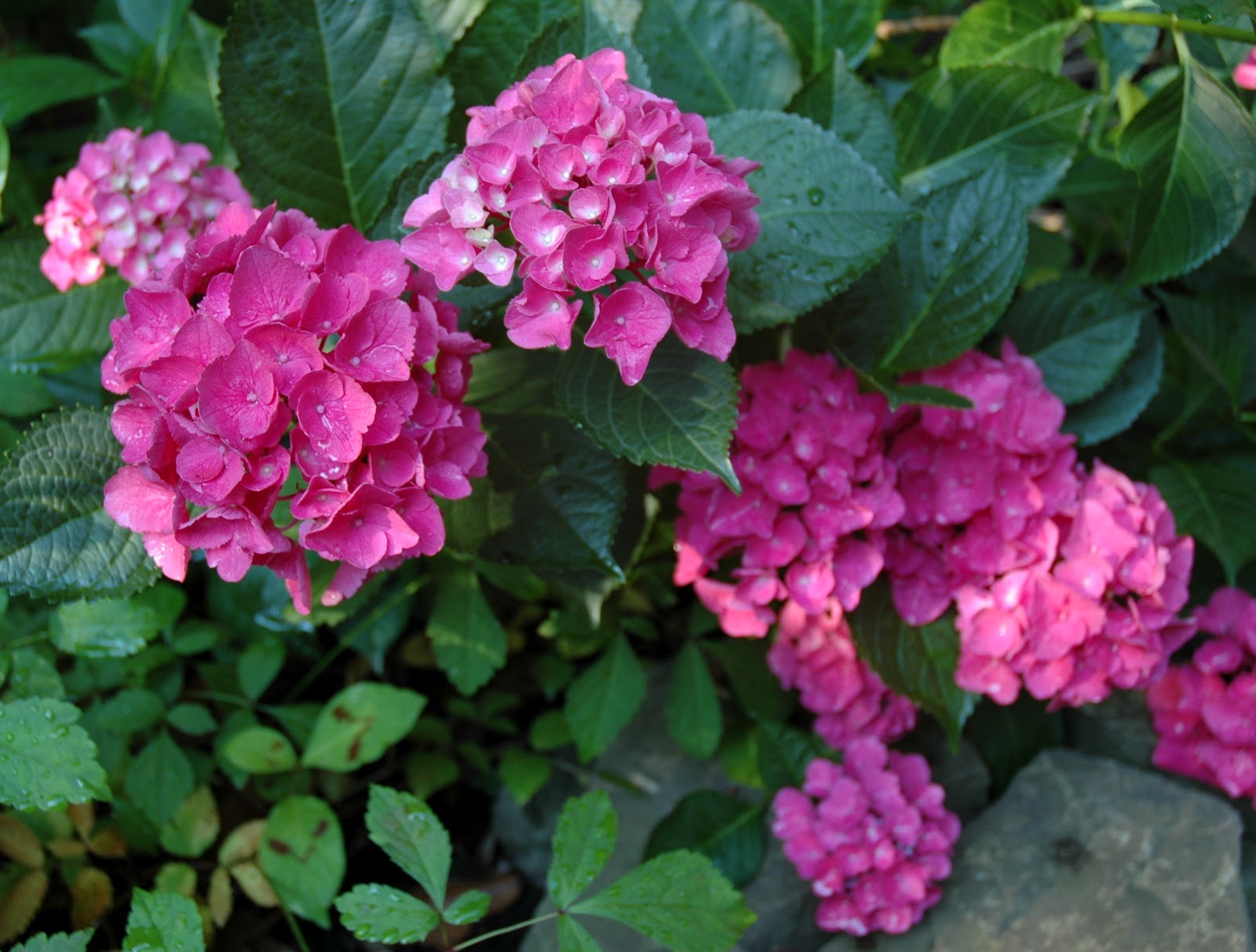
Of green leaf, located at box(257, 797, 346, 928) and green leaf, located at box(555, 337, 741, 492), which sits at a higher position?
green leaf, located at box(555, 337, 741, 492)

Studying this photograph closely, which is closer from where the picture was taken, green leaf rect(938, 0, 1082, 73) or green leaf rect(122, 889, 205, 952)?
green leaf rect(122, 889, 205, 952)

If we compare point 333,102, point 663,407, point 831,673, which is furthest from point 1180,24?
point 333,102

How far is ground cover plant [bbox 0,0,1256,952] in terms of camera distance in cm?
104

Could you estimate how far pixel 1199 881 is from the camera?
60.6 inches

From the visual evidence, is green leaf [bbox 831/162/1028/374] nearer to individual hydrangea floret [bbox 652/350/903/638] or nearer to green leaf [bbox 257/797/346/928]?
individual hydrangea floret [bbox 652/350/903/638]

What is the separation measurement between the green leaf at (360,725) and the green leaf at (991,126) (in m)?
1.13

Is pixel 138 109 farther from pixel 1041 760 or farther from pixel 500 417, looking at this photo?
pixel 1041 760

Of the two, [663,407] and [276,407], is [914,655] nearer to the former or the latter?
[663,407]

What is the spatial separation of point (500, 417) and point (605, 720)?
0.58 meters

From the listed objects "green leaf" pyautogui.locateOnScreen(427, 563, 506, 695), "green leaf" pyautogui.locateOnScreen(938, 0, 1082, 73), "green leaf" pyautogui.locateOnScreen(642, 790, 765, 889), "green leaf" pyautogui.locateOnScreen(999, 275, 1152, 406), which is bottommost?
"green leaf" pyautogui.locateOnScreen(642, 790, 765, 889)

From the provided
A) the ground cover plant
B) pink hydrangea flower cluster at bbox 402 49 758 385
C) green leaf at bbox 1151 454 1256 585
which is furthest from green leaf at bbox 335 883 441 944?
green leaf at bbox 1151 454 1256 585

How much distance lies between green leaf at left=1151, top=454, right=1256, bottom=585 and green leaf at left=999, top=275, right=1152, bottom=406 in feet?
0.82

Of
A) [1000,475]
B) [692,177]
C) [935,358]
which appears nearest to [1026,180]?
[935,358]

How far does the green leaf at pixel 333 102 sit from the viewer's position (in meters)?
1.35
